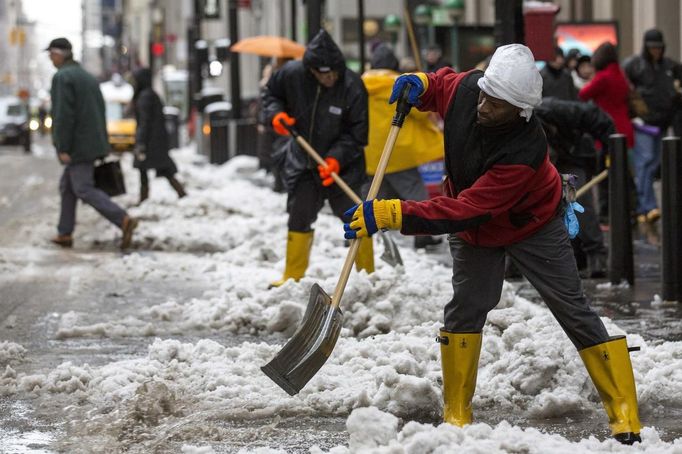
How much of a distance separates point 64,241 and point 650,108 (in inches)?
236

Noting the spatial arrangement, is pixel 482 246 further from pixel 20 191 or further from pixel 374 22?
pixel 374 22

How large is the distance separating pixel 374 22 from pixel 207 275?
3706cm

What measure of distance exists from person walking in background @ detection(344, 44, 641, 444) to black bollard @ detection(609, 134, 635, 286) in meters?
4.29

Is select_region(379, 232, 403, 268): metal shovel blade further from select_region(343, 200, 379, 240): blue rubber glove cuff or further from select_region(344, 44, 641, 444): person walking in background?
select_region(343, 200, 379, 240): blue rubber glove cuff

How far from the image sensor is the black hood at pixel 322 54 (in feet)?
31.1

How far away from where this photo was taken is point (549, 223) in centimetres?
578

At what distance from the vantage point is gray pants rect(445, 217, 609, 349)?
574 centimetres

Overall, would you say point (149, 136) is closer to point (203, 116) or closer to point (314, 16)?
point (314, 16)

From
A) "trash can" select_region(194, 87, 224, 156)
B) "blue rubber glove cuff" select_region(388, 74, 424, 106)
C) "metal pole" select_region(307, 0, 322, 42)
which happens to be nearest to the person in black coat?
"metal pole" select_region(307, 0, 322, 42)

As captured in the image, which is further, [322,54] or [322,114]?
[322,114]

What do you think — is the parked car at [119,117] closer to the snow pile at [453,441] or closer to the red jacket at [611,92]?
the red jacket at [611,92]

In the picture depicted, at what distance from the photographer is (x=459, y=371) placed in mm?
5891

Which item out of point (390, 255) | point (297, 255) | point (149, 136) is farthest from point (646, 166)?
point (149, 136)

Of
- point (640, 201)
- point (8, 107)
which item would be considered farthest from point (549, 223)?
point (8, 107)
